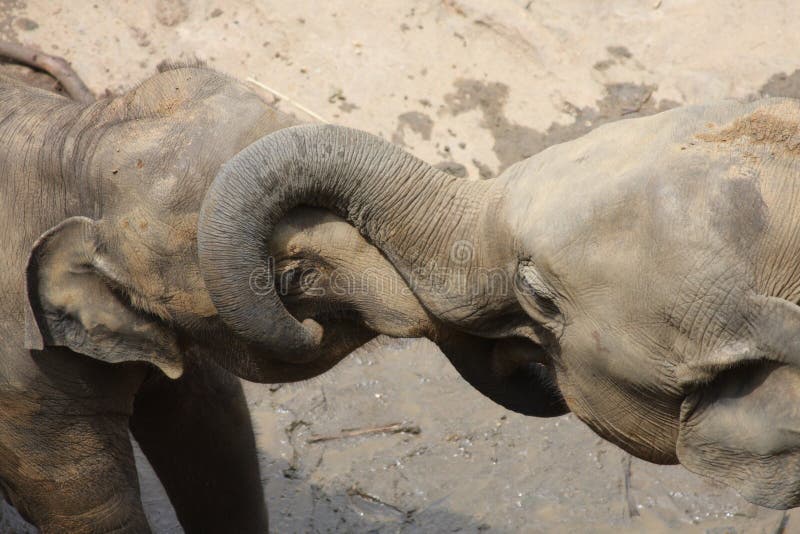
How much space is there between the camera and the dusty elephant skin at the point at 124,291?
2510mm

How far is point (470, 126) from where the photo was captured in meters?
5.93

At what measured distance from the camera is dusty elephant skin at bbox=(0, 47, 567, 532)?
2510mm

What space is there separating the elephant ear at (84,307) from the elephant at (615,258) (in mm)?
314

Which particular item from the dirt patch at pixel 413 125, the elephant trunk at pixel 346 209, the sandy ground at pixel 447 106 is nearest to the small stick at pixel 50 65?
the sandy ground at pixel 447 106

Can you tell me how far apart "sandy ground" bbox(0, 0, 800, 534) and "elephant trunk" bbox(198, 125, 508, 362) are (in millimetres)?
2247

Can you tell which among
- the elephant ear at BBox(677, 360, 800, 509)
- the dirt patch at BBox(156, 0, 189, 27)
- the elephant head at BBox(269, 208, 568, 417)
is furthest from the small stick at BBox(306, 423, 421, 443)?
the elephant ear at BBox(677, 360, 800, 509)

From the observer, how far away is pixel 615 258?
7.00 ft

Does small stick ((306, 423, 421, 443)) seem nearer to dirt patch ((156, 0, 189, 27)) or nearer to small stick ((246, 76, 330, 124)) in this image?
small stick ((246, 76, 330, 124))

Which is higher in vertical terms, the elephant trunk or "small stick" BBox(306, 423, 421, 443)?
the elephant trunk

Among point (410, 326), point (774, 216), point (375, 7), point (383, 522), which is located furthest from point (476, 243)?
point (375, 7)

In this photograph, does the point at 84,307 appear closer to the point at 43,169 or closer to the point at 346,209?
the point at 43,169

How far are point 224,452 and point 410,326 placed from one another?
1.33 metres

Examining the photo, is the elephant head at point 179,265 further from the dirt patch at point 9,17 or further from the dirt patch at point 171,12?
the dirt patch at point 171,12

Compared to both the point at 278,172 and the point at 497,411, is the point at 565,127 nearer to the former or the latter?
the point at 497,411
